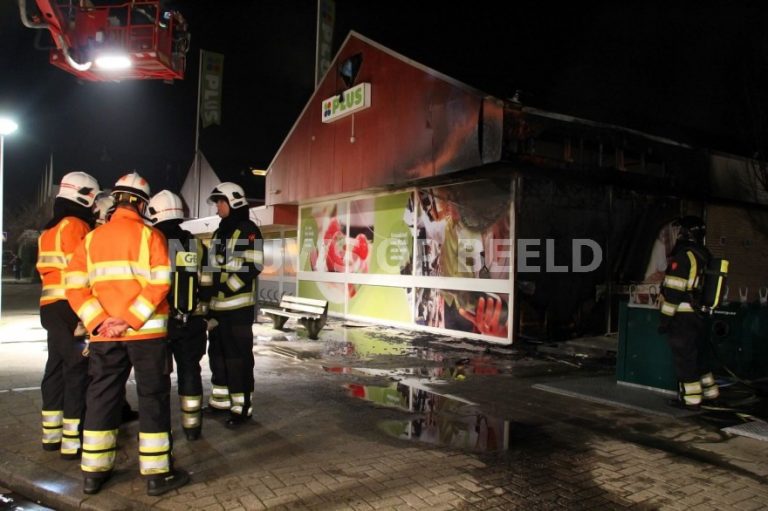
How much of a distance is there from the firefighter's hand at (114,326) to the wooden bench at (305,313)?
7.39m

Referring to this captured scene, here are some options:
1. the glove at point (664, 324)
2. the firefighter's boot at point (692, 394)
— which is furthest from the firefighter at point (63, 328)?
the firefighter's boot at point (692, 394)

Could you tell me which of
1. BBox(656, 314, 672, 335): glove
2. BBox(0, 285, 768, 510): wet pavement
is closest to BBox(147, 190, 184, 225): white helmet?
BBox(0, 285, 768, 510): wet pavement

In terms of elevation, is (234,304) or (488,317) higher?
(234,304)

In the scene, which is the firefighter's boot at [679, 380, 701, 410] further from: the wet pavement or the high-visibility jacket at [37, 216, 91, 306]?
the high-visibility jacket at [37, 216, 91, 306]

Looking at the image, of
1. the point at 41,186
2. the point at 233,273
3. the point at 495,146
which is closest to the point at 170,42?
the point at 495,146

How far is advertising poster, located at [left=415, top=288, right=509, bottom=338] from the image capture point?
33.7ft

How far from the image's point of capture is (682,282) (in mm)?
6188

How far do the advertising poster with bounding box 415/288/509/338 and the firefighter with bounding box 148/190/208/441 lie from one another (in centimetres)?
640

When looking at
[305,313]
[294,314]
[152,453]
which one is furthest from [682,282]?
[294,314]

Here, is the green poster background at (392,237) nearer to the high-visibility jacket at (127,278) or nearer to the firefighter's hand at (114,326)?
the high-visibility jacket at (127,278)

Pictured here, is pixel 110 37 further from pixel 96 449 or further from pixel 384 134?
pixel 96 449

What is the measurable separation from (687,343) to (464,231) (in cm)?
548

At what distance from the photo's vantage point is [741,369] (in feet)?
23.5

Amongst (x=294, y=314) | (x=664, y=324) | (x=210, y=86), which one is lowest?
(x=294, y=314)
